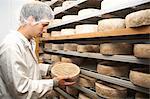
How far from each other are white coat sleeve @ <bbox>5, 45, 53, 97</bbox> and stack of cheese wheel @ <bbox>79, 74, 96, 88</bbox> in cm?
40

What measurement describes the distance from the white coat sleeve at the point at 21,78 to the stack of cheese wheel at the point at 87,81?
0.40 meters

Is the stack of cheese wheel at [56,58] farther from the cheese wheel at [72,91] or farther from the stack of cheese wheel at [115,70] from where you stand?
the stack of cheese wheel at [115,70]

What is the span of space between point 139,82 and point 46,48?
2379mm

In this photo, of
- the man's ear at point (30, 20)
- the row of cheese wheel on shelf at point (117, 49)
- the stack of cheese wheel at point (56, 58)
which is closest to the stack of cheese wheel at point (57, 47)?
the stack of cheese wheel at point (56, 58)

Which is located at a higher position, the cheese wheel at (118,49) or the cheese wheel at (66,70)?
the cheese wheel at (118,49)

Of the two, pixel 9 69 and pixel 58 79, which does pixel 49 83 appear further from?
pixel 9 69

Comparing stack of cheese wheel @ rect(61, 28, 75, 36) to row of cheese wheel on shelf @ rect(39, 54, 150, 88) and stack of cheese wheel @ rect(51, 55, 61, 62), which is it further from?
stack of cheese wheel @ rect(51, 55, 61, 62)

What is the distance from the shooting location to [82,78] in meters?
2.38

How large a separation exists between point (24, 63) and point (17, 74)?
0.14m

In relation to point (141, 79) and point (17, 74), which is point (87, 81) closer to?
point (17, 74)

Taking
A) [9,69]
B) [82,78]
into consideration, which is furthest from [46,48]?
[9,69]

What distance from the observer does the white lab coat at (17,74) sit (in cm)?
198

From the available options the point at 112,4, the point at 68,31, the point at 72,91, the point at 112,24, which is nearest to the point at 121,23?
the point at 112,24

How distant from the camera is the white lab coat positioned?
198 cm
